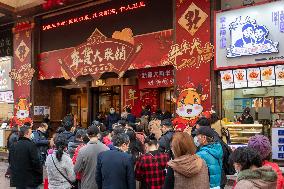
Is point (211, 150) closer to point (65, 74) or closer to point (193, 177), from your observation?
point (193, 177)

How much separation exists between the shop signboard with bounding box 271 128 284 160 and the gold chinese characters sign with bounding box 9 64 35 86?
12.4 m

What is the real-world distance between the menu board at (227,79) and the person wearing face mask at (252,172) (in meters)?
8.90

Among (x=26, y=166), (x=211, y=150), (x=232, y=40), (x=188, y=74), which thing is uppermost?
(x=232, y=40)

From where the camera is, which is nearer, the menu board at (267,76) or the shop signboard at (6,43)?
the menu board at (267,76)

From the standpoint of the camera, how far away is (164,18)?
14.8m

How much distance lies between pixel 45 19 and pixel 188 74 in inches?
363

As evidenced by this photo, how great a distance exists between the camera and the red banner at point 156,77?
15.2 m

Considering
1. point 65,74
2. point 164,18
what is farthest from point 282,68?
point 65,74

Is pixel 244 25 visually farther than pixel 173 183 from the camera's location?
Yes

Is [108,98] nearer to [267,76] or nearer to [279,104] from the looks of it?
[279,104]

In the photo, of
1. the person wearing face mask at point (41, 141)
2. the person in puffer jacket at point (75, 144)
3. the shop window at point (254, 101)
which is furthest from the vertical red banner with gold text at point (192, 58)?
the person in puffer jacket at point (75, 144)

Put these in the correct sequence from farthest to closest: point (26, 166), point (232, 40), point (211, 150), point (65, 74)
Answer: point (65, 74) < point (232, 40) < point (26, 166) < point (211, 150)

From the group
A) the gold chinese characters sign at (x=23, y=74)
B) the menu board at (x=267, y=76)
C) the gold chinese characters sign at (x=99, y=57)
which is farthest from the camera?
the gold chinese characters sign at (x=23, y=74)

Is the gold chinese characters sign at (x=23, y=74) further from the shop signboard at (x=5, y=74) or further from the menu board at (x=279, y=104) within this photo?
the menu board at (x=279, y=104)
